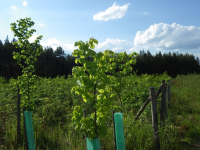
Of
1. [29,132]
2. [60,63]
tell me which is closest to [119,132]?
[29,132]

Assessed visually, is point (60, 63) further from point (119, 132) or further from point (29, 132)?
point (119, 132)

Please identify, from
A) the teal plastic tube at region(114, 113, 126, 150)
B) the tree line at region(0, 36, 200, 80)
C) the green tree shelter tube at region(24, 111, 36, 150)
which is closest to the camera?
the teal plastic tube at region(114, 113, 126, 150)

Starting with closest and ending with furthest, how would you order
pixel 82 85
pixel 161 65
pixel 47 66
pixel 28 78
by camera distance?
pixel 82 85, pixel 28 78, pixel 47 66, pixel 161 65

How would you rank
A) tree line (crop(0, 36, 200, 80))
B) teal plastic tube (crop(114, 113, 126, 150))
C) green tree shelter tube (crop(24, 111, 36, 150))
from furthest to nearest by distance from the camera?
tree line (crop(0, 36, 200, 80))
green tree shelter tube (crop(24, 111, 36, 150))
teal plastic tube (crop(114, 113, 126, 150))

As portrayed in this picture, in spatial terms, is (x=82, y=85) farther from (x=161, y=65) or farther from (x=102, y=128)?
(x=161, y=65)

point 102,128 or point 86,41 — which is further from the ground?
point 86,41

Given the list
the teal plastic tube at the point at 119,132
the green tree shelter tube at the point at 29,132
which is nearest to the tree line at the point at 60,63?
the green tree shelter tube at the point at 29,132

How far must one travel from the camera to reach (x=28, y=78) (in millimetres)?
3797

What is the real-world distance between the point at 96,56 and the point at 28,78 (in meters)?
2.41

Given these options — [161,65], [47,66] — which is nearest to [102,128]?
[47,66]

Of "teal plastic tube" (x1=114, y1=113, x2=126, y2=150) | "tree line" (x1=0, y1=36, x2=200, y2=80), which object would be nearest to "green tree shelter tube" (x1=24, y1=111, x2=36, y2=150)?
"teal plastic tube" (x1=114, y1=113, x2=126, y2=150)

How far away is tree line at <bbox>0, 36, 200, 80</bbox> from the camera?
2825 cm

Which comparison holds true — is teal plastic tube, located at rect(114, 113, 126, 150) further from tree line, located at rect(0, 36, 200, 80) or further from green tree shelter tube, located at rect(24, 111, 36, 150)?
tree line, located at rect(0, 36, 200, 80)

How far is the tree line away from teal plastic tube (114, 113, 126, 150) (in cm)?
2857
